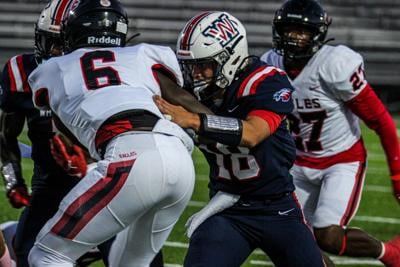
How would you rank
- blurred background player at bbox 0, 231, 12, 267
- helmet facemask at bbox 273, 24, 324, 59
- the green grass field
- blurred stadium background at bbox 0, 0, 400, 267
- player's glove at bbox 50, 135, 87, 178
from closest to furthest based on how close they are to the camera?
blurred background player at bbox 0, 231, 12, 267 < player's glove at bbox 50, 135, 87, 178 < helmet facemask at bbox 273, 24, 324, 59 < the green grass field < blurred stadium background at bbox 0, 0, 400, 267

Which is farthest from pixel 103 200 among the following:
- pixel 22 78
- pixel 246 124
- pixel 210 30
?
pixel 22 78

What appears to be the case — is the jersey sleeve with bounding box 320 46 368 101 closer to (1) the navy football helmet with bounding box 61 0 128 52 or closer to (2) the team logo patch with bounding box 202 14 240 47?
(2) the team logo patch with bounding box 202 14 240 47

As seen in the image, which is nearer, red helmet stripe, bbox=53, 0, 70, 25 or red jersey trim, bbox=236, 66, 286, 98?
red jersey trim, bbox=236, 66, 286, 98

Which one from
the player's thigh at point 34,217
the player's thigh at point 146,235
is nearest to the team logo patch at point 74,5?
the player's thigh at point 146,235

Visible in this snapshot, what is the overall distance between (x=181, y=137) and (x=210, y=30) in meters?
0.66

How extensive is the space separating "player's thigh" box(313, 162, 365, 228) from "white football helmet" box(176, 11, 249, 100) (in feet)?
4.01

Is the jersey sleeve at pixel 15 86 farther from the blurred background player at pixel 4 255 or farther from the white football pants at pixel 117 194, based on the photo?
the white football pants at pixel 117 194

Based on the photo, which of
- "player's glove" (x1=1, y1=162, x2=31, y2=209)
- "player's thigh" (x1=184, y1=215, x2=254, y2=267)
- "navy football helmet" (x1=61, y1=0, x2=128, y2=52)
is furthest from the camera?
"player's glove" (x1=1, y1=162, x2=31, y2=209)

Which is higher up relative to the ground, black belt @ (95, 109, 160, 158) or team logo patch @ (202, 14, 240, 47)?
team logo patch @ (202, 14, 240, 47)

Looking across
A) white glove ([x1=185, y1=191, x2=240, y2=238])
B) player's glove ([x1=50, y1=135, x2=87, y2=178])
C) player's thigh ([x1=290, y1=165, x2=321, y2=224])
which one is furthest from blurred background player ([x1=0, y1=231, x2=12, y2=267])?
player's thigh ([x1=290, y1=165, x2=321, y2=224])

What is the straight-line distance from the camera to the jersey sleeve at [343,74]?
5238 mm

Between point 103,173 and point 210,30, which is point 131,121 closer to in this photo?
point 103,173

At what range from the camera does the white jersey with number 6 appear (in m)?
3.62

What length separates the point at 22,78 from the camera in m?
4.78
